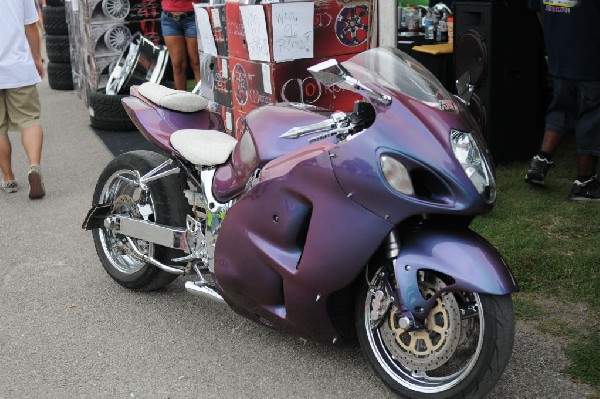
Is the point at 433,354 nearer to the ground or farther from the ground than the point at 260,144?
nearer to the ground

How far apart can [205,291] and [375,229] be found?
3.88 feet

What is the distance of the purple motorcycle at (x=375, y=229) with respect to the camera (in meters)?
3.11

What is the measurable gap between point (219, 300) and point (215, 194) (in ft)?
1.65

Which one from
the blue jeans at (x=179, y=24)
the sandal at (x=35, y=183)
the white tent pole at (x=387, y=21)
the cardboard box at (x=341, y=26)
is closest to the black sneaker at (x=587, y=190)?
the white tent pole at (x=387, y=21)

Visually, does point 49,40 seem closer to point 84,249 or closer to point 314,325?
point 84,249

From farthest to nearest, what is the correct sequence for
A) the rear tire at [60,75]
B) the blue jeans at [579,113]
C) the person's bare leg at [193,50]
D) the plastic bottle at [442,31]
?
1. the rear tire at [60,75]
2. the person's bare leg at [193,50]
3. the plastic bottle at [442,31]
4. the blue jeans at [579,113]

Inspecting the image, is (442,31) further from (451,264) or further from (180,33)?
(451,264)

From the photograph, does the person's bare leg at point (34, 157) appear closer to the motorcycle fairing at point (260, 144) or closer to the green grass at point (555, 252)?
the motorcycle fairing at point (260, 144)

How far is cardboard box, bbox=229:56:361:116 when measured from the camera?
580 cm

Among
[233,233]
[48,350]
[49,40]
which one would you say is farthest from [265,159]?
[49,40]

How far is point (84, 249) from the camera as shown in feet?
18.0

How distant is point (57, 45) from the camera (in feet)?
38.0

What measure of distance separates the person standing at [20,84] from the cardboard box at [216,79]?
1330 millimetres

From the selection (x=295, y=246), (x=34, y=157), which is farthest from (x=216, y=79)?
(x=295, y=246)
